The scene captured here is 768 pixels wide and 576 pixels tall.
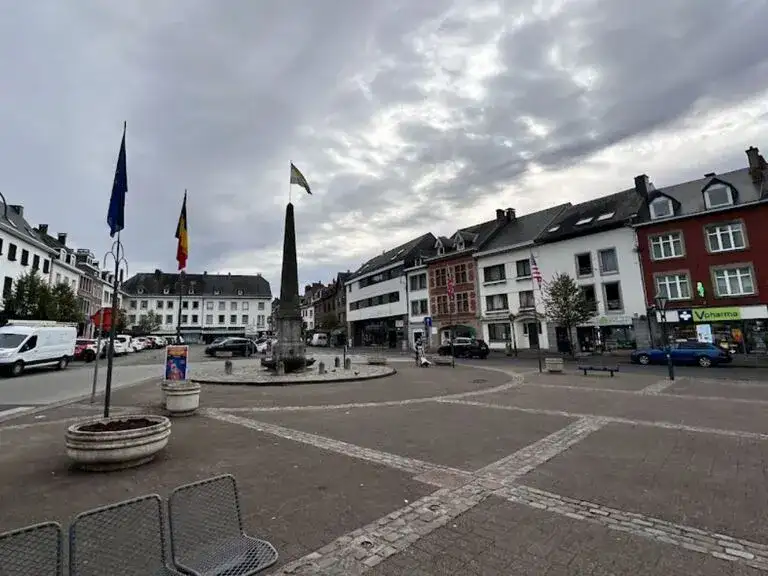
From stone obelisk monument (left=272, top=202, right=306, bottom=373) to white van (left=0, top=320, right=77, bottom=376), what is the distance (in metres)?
13.1

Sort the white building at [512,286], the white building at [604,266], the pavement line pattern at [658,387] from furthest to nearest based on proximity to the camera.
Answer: the white building at [512,286] → the white building at [604,266] → the pavement line pattern at [658,387]

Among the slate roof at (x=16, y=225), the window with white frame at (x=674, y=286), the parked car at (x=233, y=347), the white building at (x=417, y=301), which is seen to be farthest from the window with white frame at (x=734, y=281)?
the slate roof at (x=16, y=225)

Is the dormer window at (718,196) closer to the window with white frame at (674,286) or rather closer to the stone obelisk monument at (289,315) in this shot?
the window with white frame at (674,286)

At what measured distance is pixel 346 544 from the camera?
3.94 metres

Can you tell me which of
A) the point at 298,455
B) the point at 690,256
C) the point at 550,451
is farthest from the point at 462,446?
the point at 690,256

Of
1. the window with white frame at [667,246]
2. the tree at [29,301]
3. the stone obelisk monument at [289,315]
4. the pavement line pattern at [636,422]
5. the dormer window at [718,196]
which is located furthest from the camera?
the tree at [29,301]

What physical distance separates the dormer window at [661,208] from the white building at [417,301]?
24281 mm

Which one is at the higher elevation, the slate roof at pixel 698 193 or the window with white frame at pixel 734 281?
the slate roof at pixel 698 193

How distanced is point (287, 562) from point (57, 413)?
11.0 meters

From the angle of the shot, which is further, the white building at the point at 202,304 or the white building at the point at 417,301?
the white building at the point at 202,304

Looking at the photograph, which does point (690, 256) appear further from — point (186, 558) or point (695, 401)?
point (186, 558)

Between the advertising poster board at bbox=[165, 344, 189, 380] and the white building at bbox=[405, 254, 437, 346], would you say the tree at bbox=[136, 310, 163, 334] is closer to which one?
the white building at bbox=[405, 254, 437, 346]

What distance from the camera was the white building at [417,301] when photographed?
50.2 metres

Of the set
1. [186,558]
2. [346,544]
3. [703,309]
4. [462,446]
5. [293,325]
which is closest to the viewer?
[186,558]
